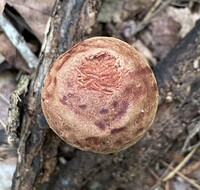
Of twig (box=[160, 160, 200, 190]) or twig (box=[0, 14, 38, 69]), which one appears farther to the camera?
twig (box=[160, 160, 200, 190])

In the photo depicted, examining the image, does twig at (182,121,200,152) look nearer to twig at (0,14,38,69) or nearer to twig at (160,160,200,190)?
twig at (160,160,200,190)

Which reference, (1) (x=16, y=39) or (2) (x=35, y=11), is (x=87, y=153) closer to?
(1) (x=16, y=39)

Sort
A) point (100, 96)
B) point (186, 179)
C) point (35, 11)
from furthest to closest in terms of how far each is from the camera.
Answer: point (186, 179), point (35, 11), point (100, 96)

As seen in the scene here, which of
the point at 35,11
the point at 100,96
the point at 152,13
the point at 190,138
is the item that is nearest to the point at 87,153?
the point at 190,138

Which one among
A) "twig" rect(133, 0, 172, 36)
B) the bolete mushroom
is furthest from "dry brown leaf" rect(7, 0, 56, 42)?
the bolete mushroom

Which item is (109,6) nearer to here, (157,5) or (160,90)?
(157,5)

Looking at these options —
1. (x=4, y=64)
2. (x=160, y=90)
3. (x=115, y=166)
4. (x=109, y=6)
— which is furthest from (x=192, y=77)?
(x=4, y=64)

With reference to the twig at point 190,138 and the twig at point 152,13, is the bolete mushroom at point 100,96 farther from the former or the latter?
the twig at point 152,13

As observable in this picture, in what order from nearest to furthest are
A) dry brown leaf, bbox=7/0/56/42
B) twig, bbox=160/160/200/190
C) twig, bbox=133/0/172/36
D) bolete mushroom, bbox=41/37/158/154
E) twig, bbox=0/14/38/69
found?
1. bolete mushroom, bbox=41/37/158/154
2. twig, bbox=0/14/38/69
3. dry brown leaf, bbox=7/0/56/42
4. twig, bbox=160/160/200/190
5. twig, bbox=133/0/172/36
